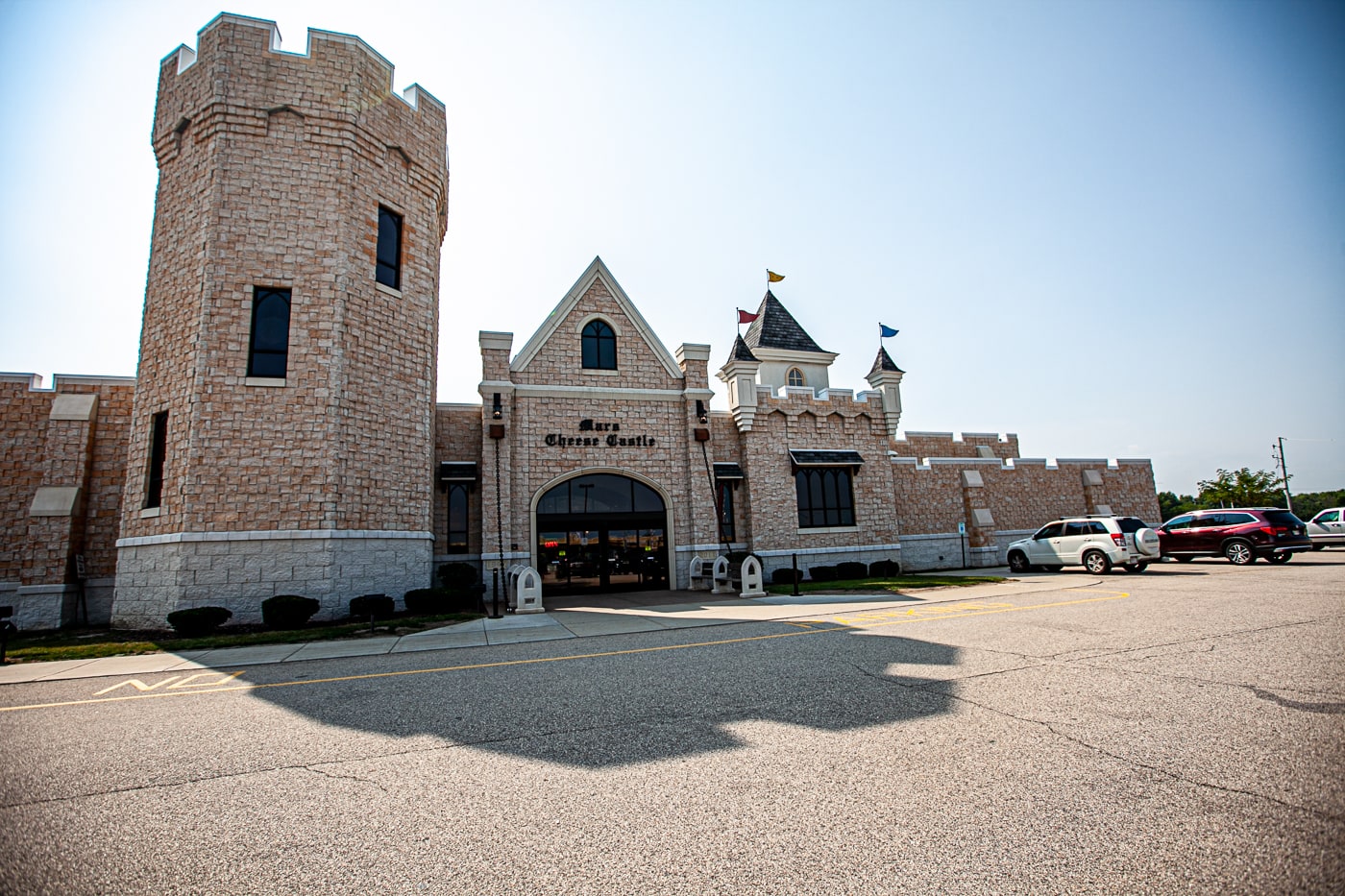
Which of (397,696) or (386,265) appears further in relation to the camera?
(386,265)

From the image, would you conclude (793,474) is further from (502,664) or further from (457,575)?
(502,664)

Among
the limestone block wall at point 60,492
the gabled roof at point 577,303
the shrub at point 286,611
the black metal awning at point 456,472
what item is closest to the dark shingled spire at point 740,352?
the gabled roof at point 577,303

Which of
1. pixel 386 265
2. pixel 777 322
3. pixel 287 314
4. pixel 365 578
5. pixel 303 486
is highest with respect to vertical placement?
pixel 777 322

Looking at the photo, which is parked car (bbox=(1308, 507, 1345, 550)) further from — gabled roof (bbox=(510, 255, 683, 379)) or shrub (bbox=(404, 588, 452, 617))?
shrub (bbox=(404, 588, 452, 617))

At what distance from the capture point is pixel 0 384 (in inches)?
657

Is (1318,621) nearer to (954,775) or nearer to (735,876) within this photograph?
(954,775)

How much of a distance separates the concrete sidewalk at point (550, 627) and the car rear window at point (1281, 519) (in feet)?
21.9

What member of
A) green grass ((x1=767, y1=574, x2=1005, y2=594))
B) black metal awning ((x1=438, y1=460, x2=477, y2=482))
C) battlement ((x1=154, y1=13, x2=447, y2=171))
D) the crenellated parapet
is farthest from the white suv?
battlement ((x1=154, y1=13, x2=447, y2=171))

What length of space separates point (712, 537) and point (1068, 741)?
15.9m

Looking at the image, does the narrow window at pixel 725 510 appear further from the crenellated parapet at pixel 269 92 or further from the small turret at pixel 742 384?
the crenellated parapet at pixel 269 92

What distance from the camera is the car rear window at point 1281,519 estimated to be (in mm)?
18594

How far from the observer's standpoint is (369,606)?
13.6m

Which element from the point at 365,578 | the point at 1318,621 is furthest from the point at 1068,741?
the point at 365,578

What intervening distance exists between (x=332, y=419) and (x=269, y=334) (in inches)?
113
